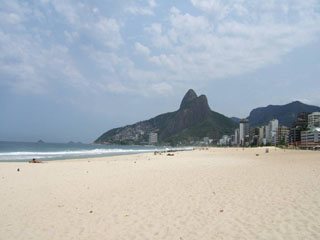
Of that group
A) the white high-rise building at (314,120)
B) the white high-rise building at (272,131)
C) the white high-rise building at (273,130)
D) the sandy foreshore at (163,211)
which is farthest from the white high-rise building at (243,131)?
the sandy foreshore at (163,211)

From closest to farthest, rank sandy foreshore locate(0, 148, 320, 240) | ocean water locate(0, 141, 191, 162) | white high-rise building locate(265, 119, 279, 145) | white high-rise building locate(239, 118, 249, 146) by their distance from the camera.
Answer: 1. sandy foreshore locate(0, 148, 320, 240)
2. ocean water locate(0, 141, 191, 162)
3. white high-rise building locate(265, 119, 279, 145)
4. white high-rise building locate(239, 118, 249, 146)

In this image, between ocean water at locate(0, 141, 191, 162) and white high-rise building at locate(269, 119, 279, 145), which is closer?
ocean water at locate(0, 141, 191, 162)

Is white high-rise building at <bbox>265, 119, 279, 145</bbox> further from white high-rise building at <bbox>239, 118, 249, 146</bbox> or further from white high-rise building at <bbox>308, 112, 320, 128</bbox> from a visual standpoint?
white high-rise building at <bbox>239, 118, 249, 146</bbox>

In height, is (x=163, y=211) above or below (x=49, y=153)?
above

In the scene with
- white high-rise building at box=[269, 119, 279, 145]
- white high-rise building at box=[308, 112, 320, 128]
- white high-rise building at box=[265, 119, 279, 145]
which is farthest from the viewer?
white high-rise building at box=[265, 119, 279, 145]

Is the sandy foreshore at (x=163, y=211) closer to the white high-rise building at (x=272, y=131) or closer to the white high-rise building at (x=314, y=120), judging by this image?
the white high-rise building at (x=314, y=120)

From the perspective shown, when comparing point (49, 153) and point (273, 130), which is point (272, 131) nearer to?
point (273, 130)

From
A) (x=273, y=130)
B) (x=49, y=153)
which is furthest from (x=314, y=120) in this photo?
(x=49, y=153)

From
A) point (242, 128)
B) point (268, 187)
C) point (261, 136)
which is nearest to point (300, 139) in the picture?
point (261, 136)

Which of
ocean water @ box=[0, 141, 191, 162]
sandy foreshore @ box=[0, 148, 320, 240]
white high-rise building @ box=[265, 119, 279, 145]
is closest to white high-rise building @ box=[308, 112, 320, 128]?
white high-rise building @ box=[265, 119, 279, 145]

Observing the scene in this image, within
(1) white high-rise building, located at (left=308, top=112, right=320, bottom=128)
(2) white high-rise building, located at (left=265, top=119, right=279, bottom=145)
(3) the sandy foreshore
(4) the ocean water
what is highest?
(1) white high-rise building, located at (left=308, top=112, right=320, bottom=128)

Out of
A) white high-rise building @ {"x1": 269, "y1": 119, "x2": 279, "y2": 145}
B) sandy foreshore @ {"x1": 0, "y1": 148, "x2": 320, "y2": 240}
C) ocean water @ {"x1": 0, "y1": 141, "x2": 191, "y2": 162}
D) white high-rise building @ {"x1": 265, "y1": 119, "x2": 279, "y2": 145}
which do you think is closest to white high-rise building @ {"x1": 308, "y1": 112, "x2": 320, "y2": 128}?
white high-rise building @ {"x1": 269, "y1": 119, "x2": 279, "y2": 145}

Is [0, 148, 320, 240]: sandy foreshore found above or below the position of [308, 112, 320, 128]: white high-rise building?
below

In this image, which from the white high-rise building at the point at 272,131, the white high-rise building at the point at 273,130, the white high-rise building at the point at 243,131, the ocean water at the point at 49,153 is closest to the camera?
the ocean water at the point at 49,153
